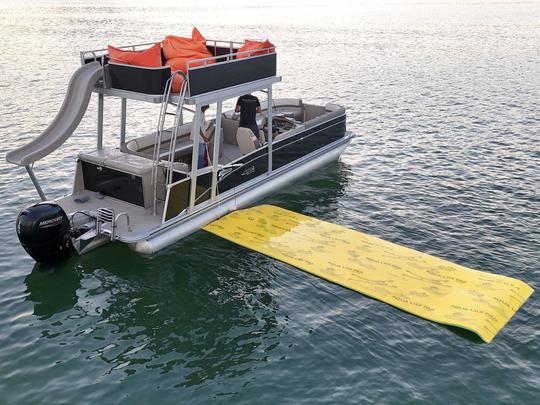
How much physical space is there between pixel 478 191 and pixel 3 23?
52.8 m

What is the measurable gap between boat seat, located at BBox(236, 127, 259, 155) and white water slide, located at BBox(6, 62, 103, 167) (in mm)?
4038

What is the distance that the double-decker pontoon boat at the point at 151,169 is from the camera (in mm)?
11641

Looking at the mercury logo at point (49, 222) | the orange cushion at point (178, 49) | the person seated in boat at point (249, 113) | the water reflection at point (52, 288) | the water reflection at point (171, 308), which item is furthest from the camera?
the person seated in boat at point (249, 113)

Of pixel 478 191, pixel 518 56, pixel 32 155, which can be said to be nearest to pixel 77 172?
pixel 32 155

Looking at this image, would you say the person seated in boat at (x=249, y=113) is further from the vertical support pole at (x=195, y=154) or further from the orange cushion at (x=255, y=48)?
the vertical support pole at (x=195, y=154)

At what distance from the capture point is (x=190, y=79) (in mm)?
11711

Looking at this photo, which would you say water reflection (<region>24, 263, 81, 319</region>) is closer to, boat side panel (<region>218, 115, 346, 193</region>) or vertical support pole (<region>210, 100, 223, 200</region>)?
vertical support pole (<region>210, 100, 223, 200</region>)

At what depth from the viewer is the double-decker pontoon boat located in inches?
458

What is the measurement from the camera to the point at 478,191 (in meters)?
16.4

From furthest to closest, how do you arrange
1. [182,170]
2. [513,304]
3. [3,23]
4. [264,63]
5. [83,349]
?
[3,23], [264,63], [182,170], [513,304], [83,349]

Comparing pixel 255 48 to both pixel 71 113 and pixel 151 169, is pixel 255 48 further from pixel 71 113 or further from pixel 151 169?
pixel 71 113

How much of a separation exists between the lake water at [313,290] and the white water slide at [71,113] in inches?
103

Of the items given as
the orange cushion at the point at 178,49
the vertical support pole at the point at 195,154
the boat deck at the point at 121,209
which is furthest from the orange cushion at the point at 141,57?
Result: the boat deck at the point at 121,209

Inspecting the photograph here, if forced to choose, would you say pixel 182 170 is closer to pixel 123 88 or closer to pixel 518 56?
pixel 123 88
